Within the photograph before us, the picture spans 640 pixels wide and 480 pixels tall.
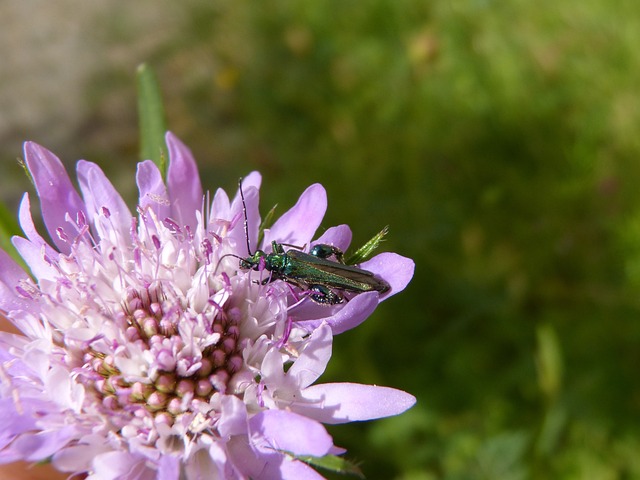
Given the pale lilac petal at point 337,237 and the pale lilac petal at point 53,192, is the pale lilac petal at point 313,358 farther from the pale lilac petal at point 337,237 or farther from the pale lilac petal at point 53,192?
the pale lilac petal at point 53,192

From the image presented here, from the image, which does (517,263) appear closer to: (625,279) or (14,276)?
(625,279)

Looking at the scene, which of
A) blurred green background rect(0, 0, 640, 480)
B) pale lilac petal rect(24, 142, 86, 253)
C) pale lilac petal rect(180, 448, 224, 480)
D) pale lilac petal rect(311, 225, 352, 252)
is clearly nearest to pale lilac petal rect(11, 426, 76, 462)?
pale lilac petal rect(180, 448, 224, 480)

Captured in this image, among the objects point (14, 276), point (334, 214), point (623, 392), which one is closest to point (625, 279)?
point (623, 392)

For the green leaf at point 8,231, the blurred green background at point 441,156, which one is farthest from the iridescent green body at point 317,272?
the blurred green background at point 441,156

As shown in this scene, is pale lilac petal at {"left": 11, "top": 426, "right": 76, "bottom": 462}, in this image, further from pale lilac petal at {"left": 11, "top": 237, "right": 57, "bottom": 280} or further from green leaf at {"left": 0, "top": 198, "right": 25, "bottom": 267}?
green leaf at {"left": 0, "top": 198, "right": 25, "bottom": 267}

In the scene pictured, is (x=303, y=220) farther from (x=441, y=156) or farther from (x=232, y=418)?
(x=441, y=156)
